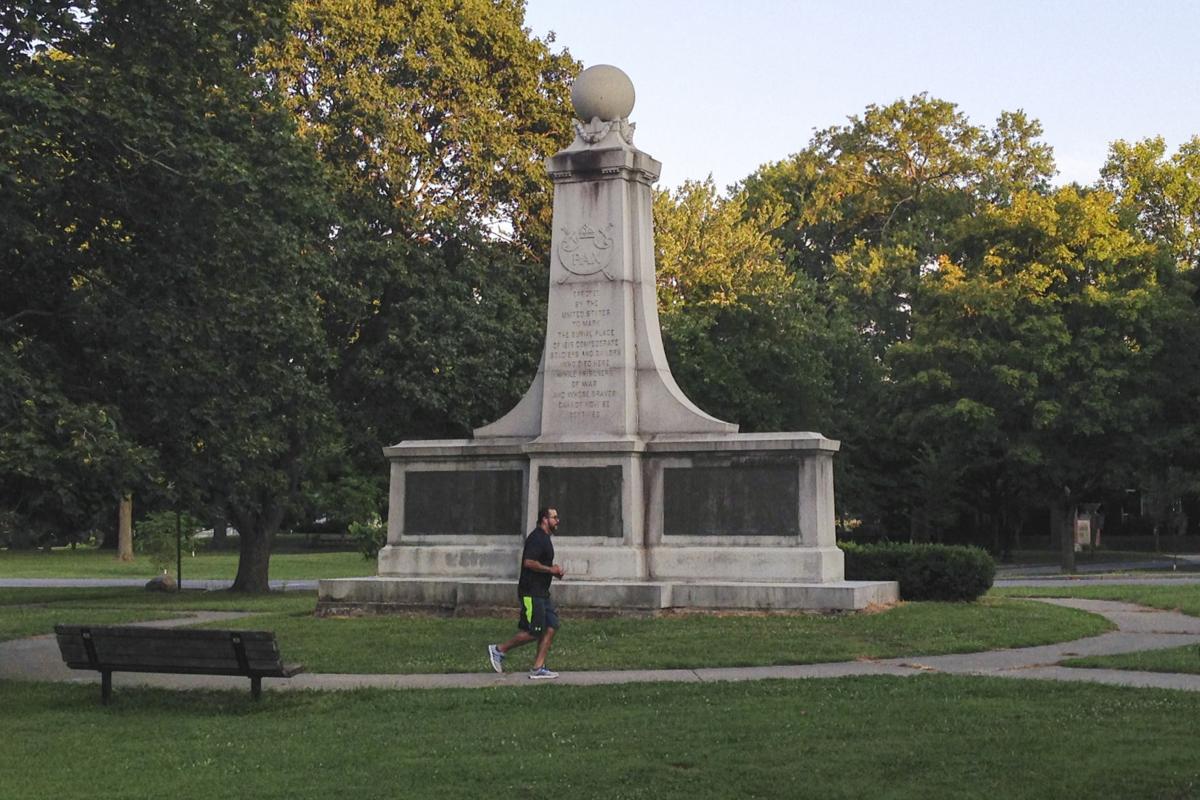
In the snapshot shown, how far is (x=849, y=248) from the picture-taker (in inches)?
2462

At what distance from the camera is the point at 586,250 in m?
22.1

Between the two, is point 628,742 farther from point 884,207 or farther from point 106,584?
point 884,207

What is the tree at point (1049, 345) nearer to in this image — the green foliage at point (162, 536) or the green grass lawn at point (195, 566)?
the green grass lawn at point (195, 566)

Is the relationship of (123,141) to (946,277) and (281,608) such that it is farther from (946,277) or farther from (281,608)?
(946,277)

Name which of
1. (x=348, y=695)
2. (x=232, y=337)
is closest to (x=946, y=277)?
(x=232, y=337)

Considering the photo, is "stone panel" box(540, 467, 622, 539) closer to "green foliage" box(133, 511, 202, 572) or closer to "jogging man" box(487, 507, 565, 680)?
"jogging man" box(487, 507, 565, 680)

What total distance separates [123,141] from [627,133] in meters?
7.88

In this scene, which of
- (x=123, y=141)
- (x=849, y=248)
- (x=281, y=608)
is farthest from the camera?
(x=849, y=248)

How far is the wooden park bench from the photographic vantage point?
540 inches

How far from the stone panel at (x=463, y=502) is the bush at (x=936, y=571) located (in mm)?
5776

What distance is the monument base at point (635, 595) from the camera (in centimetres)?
2000

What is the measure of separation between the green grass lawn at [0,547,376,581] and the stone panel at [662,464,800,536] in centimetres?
1886

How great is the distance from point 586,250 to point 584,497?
3.65 meters

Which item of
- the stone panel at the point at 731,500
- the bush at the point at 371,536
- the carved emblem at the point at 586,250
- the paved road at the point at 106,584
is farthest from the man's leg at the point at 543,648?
the bush at the point at 371,536
